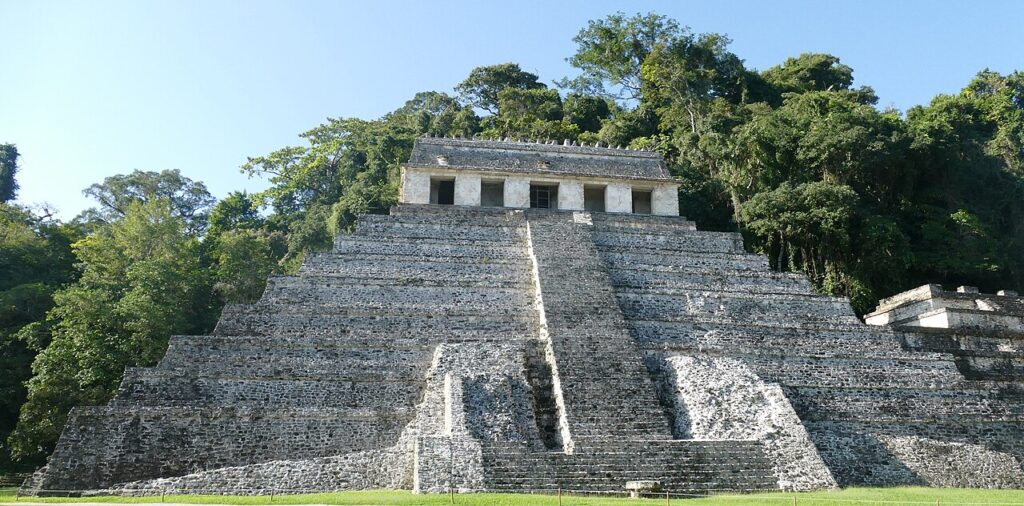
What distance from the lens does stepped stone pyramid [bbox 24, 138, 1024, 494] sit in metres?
10.1

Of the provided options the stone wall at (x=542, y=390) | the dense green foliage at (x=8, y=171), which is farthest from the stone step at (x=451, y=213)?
the dense green foliage at (x=8, y=171)

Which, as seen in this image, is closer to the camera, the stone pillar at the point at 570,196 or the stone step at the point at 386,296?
the stone step at the point at 386,296

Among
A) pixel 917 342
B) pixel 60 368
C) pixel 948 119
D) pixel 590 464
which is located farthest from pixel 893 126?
pixel 60 368

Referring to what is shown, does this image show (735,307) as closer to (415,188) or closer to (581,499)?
(581,499)

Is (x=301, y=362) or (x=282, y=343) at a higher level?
(x=282, y=343)

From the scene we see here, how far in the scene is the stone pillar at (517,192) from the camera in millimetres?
21047

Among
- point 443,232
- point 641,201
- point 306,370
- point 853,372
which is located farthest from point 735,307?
point 306,370

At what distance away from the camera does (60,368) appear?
16016mm

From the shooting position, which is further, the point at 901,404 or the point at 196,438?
the point at 901,404

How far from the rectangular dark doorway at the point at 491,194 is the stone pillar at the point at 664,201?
417 centimetres

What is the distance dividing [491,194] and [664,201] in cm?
476

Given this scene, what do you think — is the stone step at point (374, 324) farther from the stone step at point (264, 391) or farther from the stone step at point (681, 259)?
the stone step at point (681, 259)

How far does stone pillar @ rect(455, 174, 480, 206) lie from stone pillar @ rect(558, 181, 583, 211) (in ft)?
7.32

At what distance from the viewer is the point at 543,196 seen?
71.0 feet
